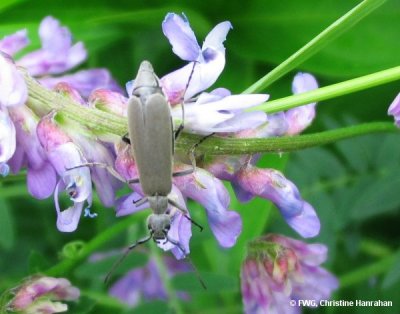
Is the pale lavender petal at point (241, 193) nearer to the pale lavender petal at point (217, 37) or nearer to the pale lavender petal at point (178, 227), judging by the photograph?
the pale lavender petal at point (178, 227)

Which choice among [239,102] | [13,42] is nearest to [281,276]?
[239,102]

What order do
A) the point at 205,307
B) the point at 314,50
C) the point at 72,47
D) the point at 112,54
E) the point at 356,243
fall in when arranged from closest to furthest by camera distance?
the point at 314,50 → the point at 72,47 → the point at 356,243 → the point at 205,307 → the point at 112,54

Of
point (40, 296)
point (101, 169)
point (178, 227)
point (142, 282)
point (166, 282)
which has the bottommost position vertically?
point (142, 282)

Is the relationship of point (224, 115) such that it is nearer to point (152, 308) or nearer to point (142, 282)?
point (152, 308)

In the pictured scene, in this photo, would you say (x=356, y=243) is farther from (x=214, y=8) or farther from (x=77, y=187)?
(x=77, y=187)

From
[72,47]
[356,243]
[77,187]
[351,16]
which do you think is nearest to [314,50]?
[351,16]

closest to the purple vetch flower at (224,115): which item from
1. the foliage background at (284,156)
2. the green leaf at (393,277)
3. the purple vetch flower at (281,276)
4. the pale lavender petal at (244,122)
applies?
the pale lavender petal at (244,122)

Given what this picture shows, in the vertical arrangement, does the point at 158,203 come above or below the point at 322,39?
below

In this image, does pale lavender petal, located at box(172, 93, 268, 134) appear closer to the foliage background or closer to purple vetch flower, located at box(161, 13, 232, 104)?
purple vetch flower, located at box(161, 13, 232, 104)
